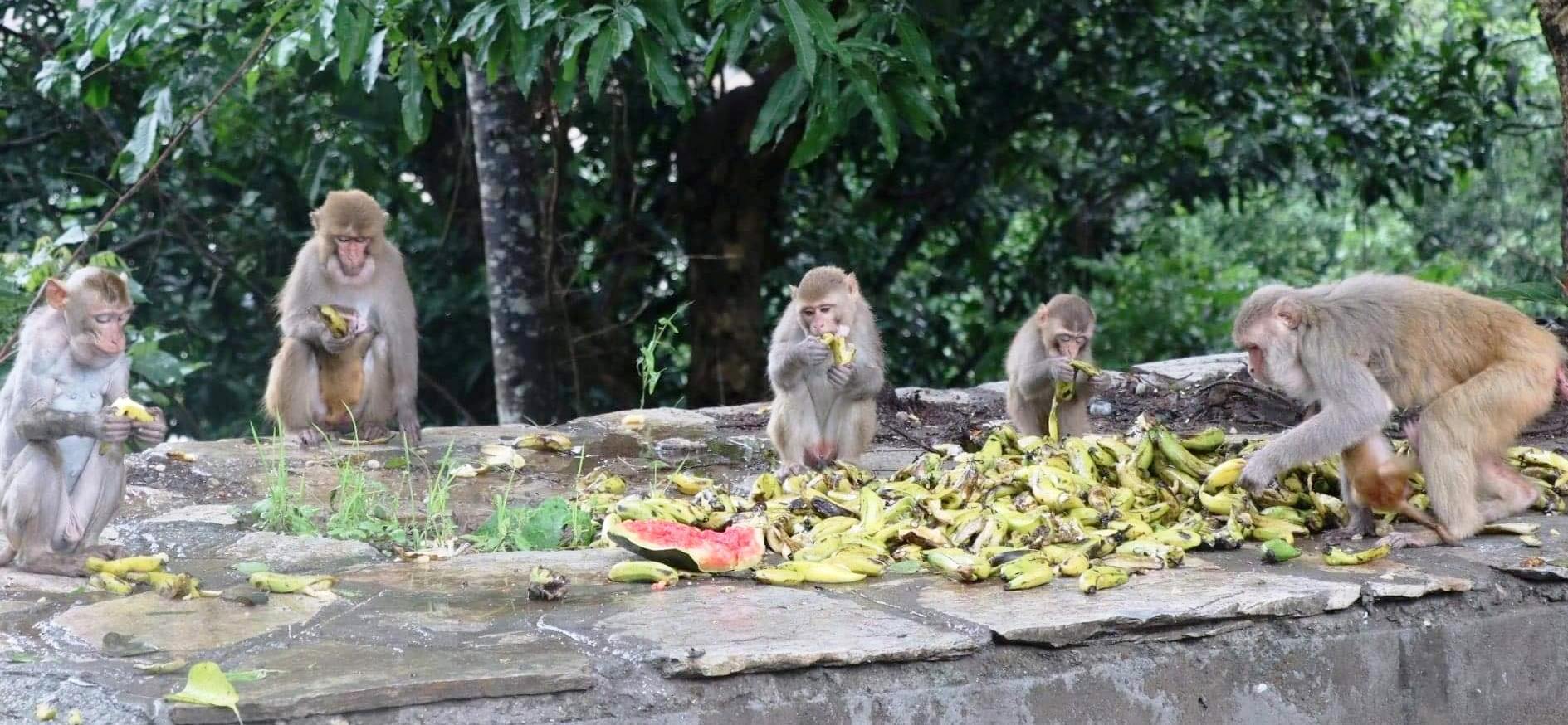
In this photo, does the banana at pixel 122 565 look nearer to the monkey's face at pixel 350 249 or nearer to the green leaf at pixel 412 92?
the green leaf at pixel 412 92

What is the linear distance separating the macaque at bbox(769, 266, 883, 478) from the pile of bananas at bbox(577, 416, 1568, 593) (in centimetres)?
34

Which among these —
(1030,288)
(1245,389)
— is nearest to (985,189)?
(1030,288)

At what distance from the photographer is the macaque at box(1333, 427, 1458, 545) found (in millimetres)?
4707

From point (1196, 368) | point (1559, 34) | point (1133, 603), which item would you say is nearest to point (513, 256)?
point (1196, 368)

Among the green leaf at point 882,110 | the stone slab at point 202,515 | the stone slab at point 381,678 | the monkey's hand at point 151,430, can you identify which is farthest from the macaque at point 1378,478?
the stone slab at point 202,515

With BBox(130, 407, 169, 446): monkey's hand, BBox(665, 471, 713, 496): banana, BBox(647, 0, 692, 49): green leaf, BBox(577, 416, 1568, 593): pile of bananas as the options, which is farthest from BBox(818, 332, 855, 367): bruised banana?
BBox(130, 407, 169, 446): monkey's hand

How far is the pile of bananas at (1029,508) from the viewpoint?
4.38 meters

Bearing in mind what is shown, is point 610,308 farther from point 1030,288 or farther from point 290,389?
point 290,389

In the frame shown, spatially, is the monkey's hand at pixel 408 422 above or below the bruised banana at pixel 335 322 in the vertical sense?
below

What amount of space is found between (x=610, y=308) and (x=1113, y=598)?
23.5 feet

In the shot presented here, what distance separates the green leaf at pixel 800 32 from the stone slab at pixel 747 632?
206cm

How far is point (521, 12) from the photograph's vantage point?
543 cm

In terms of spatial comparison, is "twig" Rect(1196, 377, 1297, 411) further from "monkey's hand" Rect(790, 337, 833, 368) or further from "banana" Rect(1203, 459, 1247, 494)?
"monkey's hand" Rect(790, 337, 833, 368)

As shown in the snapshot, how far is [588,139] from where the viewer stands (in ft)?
34.5
